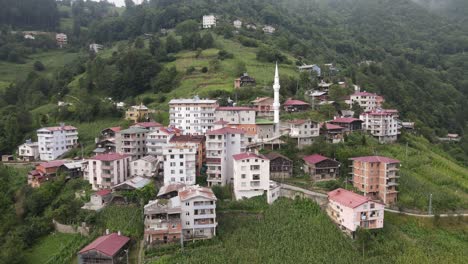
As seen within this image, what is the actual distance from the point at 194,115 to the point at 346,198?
2403 cm

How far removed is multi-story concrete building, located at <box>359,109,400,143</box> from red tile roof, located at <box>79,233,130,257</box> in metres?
34.1

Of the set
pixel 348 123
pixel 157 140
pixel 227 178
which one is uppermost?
pixel 348 123

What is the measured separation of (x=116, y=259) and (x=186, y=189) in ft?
24.3

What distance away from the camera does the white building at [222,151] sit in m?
36.6

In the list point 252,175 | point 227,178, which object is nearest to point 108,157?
point 227,178

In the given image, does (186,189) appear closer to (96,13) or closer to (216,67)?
(216,67)

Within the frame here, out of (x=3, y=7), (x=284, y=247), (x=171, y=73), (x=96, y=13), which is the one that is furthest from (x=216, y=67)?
(x=96, y=13)

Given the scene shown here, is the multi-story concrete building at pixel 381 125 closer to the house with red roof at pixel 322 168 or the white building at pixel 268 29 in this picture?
the house with red roof at pixel 322 168

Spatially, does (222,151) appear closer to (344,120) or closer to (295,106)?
(344,120)

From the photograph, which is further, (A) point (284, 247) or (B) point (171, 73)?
(B) point (171, 73)

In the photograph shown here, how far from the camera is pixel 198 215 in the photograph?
29.8 meters

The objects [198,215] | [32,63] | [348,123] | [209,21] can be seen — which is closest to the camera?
[198,215]

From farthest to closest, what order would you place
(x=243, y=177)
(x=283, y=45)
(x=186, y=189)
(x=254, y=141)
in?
(x=283, y=45) → (x=254, y=141) → (x=243, y=177) → (x=186, y=189)

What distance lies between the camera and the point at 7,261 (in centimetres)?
2872
